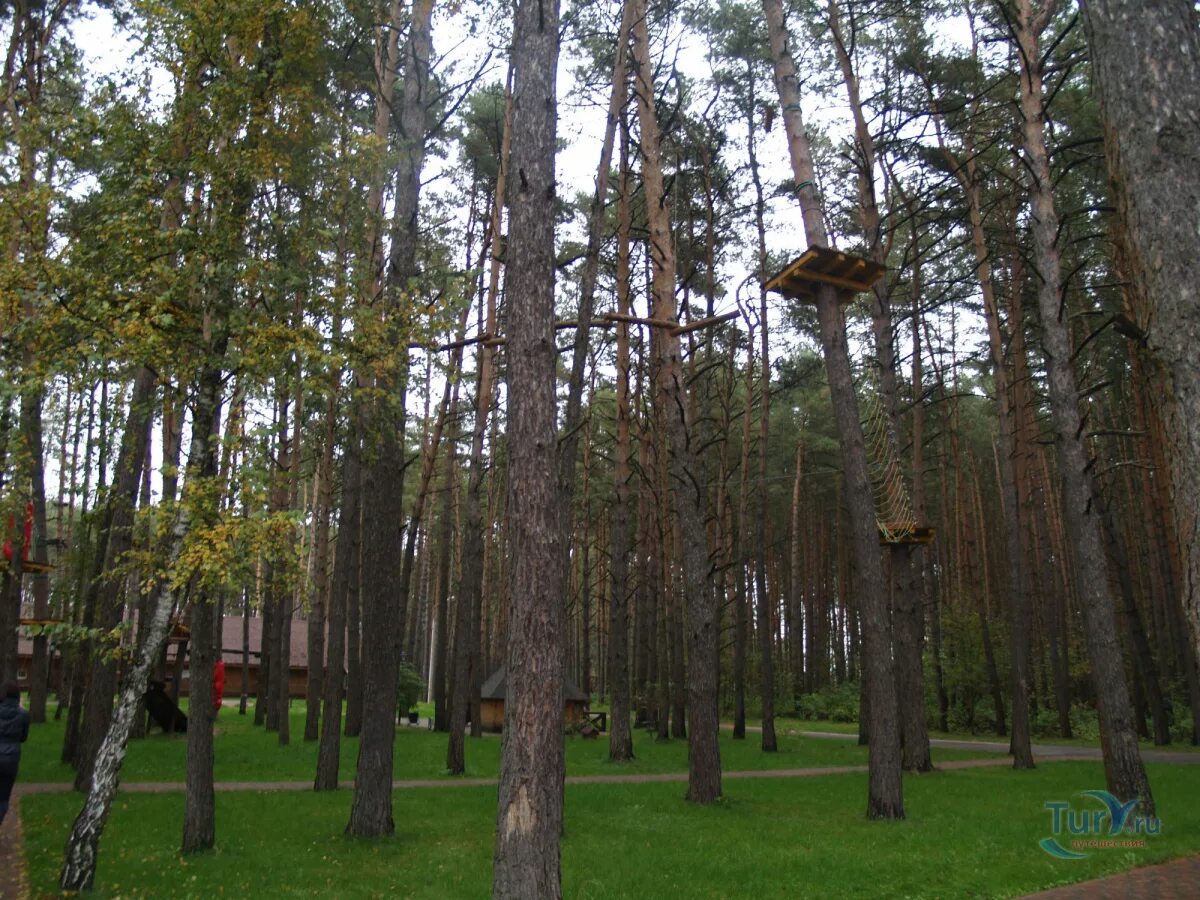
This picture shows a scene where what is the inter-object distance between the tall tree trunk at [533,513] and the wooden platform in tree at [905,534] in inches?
306

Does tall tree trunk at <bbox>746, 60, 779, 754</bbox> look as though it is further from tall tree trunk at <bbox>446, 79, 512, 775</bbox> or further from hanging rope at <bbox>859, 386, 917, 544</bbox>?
tall tree trunk at <bbox>446, 79, 512, 775</bbox>

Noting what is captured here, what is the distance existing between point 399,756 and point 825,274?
41.9 feet

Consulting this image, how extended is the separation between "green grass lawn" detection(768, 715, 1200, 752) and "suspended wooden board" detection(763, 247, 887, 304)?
15.5 meters

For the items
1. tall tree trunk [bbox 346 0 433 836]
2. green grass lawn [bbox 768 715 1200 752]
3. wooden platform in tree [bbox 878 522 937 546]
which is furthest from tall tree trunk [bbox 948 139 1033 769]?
tall tree trunk [bbox 346 0 433 836]

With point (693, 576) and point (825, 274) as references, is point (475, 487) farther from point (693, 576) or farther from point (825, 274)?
point (825, 274)

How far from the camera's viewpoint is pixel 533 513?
5.54 metres

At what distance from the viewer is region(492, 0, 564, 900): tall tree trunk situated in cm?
508

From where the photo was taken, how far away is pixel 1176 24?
164 inches

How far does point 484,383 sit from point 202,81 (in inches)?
304

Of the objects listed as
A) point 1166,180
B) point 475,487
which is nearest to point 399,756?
point 475,487

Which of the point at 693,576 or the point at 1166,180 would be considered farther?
the point at 693,576

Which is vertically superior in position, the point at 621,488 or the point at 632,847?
the point at 621,488

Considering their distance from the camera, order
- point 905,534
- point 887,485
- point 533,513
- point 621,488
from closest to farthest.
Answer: point 533,513
point 905,534
point 887,485
point 621,488

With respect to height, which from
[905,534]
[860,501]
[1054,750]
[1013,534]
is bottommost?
[1054,750]
